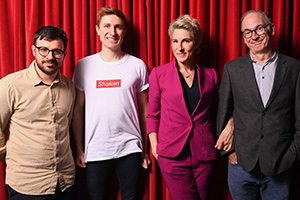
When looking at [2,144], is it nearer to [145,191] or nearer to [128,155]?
[128,155]

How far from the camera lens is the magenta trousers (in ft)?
5.49

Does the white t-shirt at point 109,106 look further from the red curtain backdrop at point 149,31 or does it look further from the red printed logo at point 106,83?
the red curtain backdrop at point 149,31

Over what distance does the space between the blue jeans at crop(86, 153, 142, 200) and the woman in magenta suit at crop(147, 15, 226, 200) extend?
9.6 inches

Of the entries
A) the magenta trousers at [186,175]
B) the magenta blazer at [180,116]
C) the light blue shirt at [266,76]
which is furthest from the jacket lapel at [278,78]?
the magenta trousers at [186,175]

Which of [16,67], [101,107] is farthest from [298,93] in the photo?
[16,67]

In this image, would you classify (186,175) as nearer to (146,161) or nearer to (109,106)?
(146,161)

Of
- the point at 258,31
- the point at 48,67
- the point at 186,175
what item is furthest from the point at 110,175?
the point at 258,31

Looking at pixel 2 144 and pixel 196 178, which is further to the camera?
pixel 196 178

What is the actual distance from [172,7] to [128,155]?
1.30m

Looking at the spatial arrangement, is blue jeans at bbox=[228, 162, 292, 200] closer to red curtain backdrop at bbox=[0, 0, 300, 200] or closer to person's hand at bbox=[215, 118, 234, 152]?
person's hand at bbox=[215, 118, 234, 152]

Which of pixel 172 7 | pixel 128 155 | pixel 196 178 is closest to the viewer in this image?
pixel 196 178

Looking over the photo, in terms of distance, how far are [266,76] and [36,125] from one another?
5.15 feet

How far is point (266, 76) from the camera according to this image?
1.57 m

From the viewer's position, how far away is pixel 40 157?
1.58 meters
